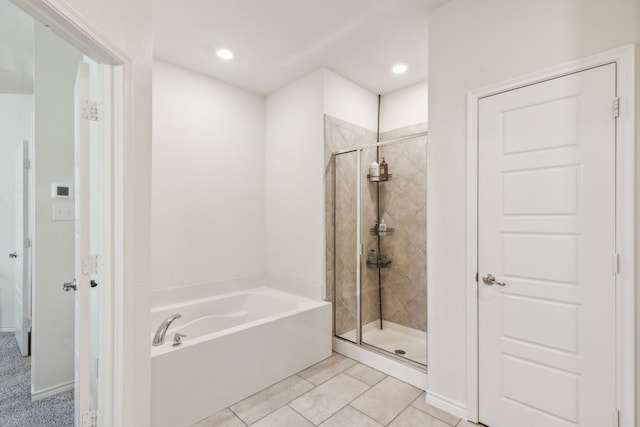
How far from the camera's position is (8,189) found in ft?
11.6

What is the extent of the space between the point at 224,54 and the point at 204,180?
1.18 m

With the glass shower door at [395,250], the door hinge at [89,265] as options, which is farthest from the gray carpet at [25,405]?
the glass shower door at [395,250]

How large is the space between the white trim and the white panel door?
51cm

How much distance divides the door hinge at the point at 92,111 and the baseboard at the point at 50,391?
2039 millimetres

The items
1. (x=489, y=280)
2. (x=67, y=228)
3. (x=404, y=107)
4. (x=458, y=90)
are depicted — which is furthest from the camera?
(x=404, y=107)

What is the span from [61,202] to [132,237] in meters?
1.23

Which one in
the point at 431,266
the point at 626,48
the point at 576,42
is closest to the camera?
the point at 626,48

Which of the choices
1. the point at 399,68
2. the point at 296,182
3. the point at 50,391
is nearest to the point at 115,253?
the point at 50,391

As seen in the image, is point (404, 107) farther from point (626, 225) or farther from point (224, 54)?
point (626, 225)

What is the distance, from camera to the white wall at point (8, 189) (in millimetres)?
3486

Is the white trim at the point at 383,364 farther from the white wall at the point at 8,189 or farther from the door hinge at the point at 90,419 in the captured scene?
the white wall at the point at 8,189

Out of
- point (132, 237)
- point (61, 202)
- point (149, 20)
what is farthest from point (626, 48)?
point (61, 202)

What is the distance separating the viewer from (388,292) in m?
3.12

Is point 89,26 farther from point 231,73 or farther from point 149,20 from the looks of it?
point 231,73
